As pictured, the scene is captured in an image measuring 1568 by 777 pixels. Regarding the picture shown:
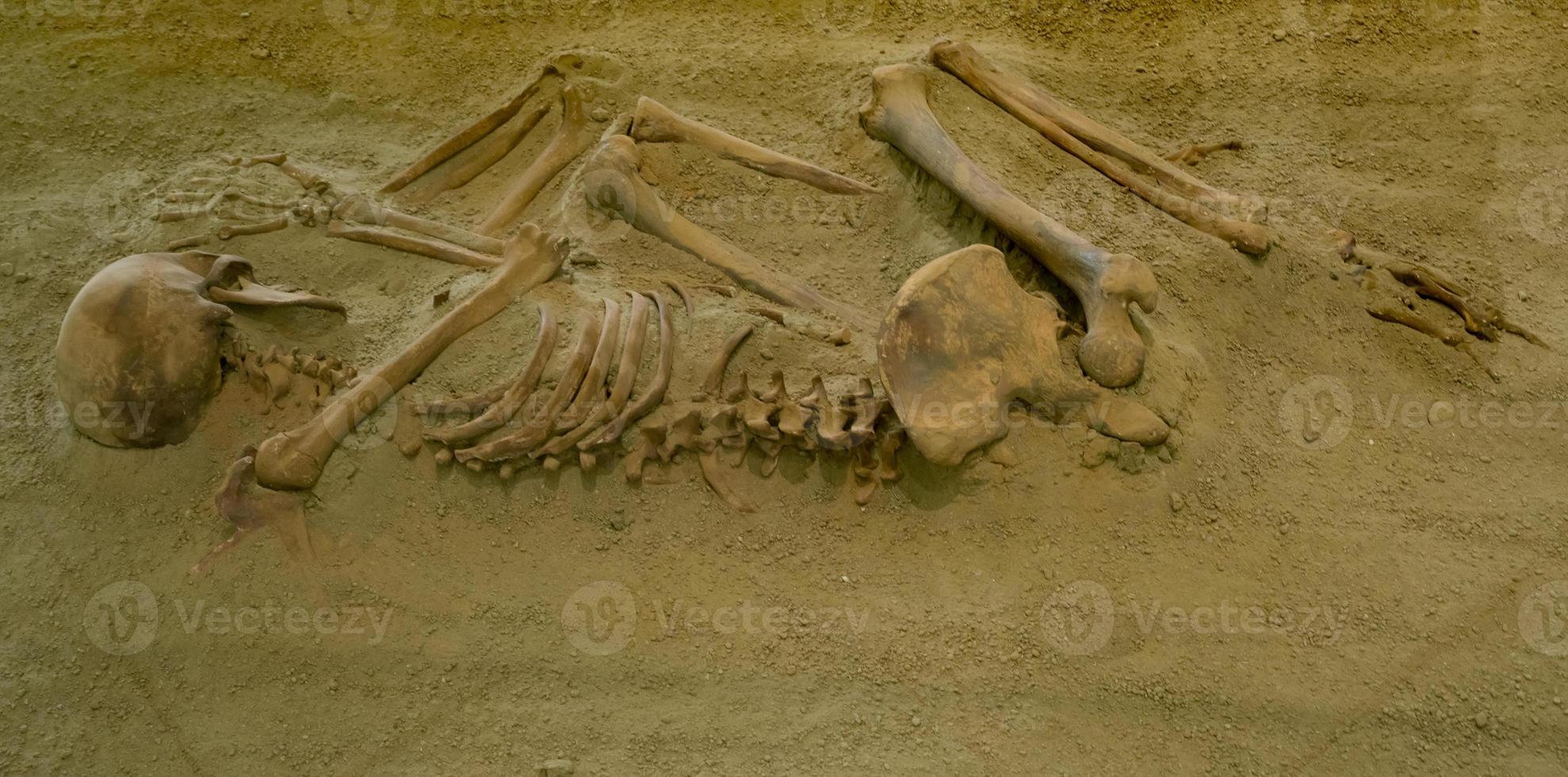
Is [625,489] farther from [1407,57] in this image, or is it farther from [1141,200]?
[1407,57]

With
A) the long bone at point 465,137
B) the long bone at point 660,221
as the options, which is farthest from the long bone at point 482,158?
the long bone at point 660,221

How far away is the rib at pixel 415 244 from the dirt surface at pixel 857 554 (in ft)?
0.16

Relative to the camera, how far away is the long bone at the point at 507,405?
2.93 metres

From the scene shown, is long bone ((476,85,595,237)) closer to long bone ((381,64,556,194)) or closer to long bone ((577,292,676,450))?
long bone ((381,64,556,194))

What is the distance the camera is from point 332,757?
2.80 m

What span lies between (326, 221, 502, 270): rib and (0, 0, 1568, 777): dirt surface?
0.05 m

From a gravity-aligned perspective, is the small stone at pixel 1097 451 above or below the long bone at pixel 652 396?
below

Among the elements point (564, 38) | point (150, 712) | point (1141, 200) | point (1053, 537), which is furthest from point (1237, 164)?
point (150, 712)

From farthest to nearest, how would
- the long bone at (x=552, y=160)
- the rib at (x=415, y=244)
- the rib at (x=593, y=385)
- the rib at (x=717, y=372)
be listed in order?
the long bone at (x=552, y=160) < the rib at (x=415, y=244) < the rib at (x=717, y=372) < the rib at (x=593, y=385)

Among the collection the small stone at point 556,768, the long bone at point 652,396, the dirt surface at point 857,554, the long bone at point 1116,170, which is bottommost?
the small stone at point 556,768

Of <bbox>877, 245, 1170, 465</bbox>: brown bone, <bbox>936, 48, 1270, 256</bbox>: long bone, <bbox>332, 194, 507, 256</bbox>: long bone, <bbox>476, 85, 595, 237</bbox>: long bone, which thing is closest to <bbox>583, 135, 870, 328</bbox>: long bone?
<bbox>476, 85, 595, 237</bbox>: long bone

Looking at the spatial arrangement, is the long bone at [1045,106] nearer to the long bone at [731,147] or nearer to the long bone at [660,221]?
the long bone at [731,147]

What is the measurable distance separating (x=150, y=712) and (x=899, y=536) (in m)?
2.20

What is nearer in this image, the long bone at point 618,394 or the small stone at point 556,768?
the small stone at point 556,768
